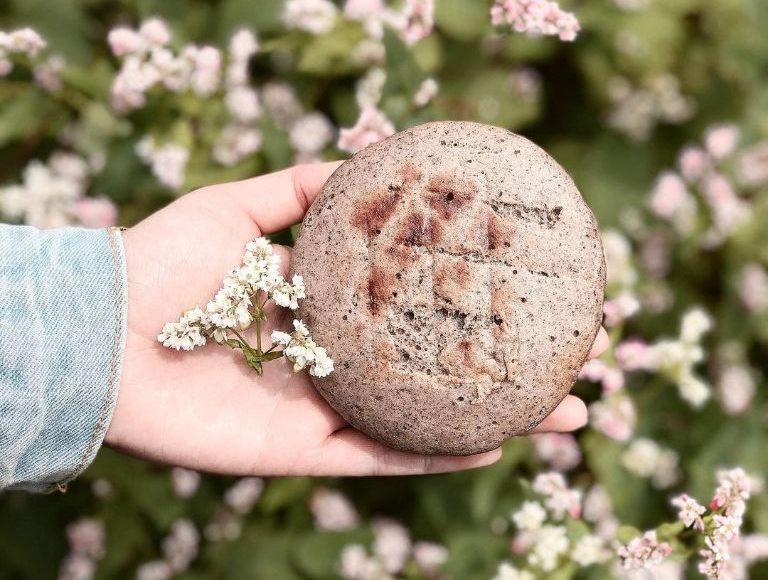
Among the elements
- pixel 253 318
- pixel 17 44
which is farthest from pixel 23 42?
pixel 253 318

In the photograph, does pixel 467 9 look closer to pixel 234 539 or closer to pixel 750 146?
pixel 750 146

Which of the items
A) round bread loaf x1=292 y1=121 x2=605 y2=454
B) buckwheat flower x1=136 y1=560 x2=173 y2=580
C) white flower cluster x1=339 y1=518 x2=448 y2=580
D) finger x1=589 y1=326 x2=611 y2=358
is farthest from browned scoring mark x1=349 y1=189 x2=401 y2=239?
buckwheat flower x1=136 y1=560 x2=173 y2=580

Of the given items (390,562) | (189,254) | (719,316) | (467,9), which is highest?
(467,9)

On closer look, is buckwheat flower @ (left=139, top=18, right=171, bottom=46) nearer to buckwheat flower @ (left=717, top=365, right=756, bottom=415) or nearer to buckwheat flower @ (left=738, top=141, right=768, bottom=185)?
buckwheat flower @ (left=738, top=141, right=768, bottom=185)

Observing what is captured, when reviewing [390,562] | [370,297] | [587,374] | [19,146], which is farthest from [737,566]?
[19,146]

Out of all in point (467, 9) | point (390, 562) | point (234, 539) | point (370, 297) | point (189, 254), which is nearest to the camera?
point (370, 297)

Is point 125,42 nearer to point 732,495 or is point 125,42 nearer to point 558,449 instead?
point 558,449
